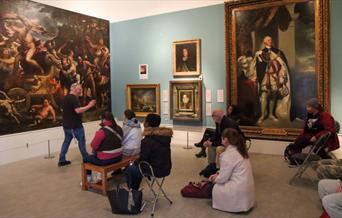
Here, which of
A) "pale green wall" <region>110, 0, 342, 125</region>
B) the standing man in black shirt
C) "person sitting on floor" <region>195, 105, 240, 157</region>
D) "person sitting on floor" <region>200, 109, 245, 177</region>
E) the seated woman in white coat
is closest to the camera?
the seated woman in white coat

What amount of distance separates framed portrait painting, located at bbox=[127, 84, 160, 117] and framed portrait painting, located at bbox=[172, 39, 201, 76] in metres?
0.90

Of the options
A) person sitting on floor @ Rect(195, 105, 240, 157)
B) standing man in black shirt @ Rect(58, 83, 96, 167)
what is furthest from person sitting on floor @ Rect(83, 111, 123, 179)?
person sitting on floor @ Rect(195, 105, 240, 157)

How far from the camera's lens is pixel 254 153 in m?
7.63

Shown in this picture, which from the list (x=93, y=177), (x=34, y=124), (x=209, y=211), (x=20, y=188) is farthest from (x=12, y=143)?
(x=209, y=211)

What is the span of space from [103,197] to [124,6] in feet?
21.8

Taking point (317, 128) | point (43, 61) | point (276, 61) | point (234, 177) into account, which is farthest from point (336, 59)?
point (43, 61)

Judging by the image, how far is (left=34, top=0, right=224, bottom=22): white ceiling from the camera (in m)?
8.33

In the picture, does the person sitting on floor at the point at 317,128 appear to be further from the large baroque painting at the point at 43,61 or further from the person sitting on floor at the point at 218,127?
the large baroque painting at the point at 43,61

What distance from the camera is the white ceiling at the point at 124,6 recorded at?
328 inches

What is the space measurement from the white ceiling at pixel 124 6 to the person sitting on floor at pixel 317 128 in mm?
3703

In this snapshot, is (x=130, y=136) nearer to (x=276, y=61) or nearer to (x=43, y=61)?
(x=43, y=61)

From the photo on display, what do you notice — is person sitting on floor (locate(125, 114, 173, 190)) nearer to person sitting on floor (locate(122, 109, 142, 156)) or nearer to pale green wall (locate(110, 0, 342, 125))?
person sitting on floor (locate(122, 109, 142, 156))

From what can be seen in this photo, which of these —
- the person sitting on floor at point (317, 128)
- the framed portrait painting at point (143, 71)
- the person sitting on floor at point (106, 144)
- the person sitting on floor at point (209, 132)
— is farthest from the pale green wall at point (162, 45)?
the person sitting on floor at point (106, 144)

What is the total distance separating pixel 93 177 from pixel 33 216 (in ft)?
3.95
